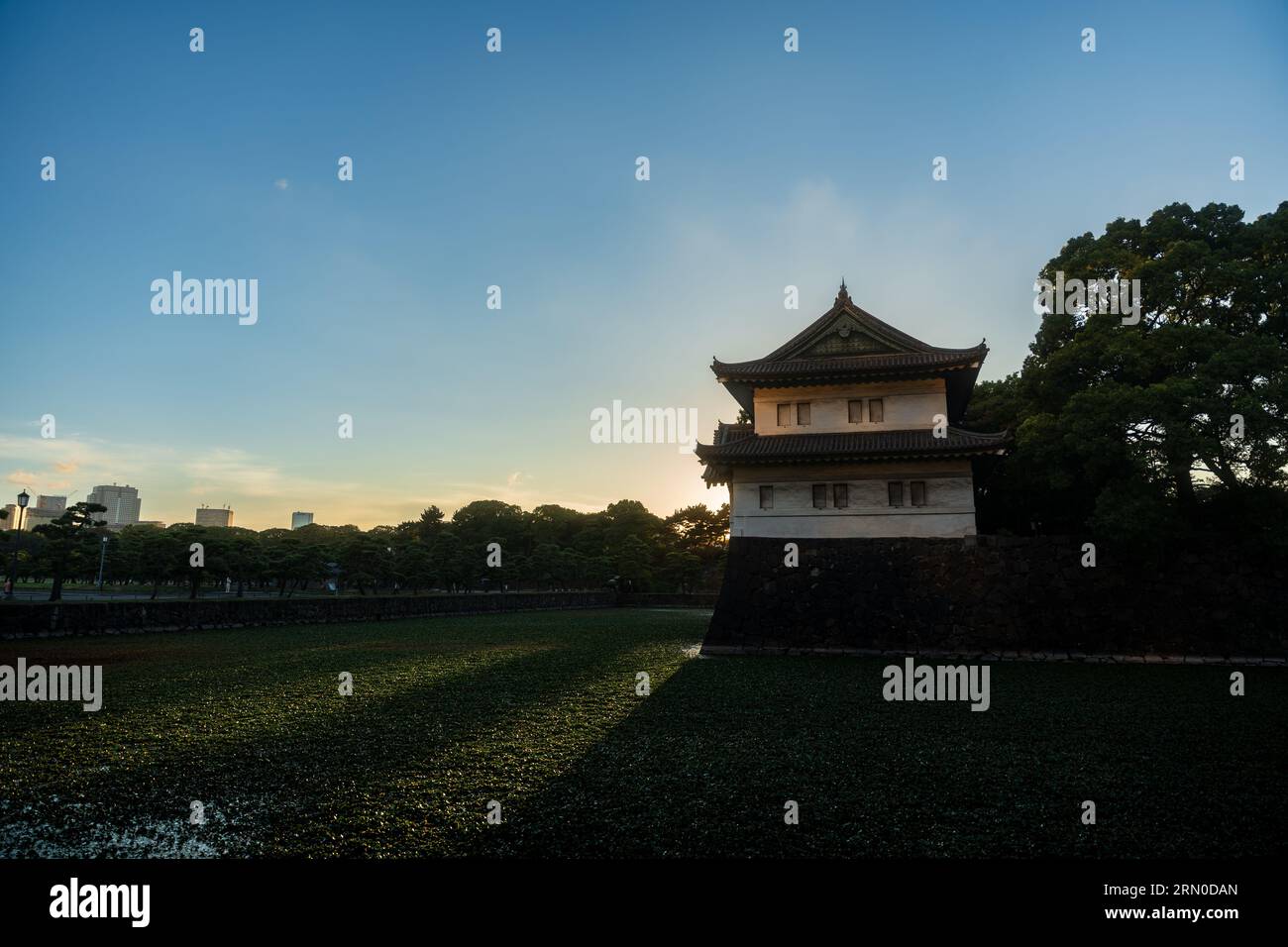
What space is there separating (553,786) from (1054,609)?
1643cm

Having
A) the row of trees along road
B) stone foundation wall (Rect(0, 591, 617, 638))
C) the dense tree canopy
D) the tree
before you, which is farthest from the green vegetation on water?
the row of trees along road

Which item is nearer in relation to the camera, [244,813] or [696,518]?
[244,813]

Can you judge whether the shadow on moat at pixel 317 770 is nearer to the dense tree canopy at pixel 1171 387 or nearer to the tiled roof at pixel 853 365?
the tiled roof at pixel 853 365

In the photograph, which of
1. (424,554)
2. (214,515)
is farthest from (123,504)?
(424,554)

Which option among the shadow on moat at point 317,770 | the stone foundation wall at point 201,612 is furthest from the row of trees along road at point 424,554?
the shadow on moat at point 317,770

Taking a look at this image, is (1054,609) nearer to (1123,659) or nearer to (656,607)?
(1123,659)

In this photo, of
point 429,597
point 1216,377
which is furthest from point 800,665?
point 429,597

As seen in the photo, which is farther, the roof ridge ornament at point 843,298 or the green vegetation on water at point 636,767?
the roof ridge ornament at point 843,298

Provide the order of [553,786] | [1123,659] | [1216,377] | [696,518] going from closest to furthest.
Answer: [553,786] < [1216,377] < [1123,659] < [696,518]

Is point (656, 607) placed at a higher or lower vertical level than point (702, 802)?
lower

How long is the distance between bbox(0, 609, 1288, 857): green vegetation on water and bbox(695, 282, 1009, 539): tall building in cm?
631

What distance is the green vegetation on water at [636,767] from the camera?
200 inches

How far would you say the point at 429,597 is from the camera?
1318 inches

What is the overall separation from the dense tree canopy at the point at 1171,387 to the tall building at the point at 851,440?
223 centimetres
